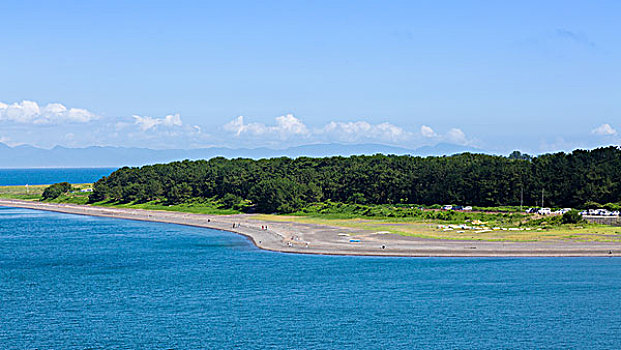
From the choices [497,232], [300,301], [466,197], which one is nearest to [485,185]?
[466,197]

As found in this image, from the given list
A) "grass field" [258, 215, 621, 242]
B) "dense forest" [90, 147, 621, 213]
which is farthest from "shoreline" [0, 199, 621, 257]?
"dense forest" [90, 147, 621, 213]

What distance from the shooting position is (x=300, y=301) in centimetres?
7575

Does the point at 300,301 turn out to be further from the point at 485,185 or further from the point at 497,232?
the point at 485,185

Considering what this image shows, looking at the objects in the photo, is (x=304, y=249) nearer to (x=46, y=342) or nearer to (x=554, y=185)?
(x=46, y=342)

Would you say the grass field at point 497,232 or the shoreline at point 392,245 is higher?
the grass field at point 497,232

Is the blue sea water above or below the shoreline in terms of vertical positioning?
A: below

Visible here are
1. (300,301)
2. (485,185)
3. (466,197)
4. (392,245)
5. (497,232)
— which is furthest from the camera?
(466,197)

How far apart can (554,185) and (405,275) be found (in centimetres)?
9134

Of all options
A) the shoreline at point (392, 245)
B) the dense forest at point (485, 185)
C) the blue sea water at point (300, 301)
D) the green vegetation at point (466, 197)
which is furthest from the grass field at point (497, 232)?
the dense forest at point (485, 185)

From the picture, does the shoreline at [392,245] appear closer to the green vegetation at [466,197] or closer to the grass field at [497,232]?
the grass field at [497,232]

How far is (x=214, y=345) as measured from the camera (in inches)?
2350

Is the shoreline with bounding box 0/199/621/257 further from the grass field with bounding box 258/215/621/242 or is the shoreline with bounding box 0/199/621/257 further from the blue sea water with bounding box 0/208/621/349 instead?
the grass field with bounding box 258/215/621/242

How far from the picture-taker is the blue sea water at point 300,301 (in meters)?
61.5

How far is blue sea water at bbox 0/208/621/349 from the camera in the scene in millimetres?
61500
